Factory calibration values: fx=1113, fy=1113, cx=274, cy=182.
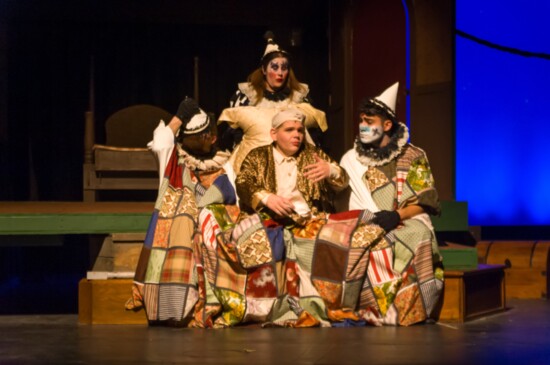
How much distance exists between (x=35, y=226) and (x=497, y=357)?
8.95ft

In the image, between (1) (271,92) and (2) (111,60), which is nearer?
(1) (271,92)

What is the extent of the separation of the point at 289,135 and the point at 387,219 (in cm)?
67

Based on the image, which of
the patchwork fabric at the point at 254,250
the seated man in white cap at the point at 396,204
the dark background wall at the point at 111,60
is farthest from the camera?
the dark background wall at the point at 111,60

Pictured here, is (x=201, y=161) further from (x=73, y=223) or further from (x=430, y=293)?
(x=430, y=293)

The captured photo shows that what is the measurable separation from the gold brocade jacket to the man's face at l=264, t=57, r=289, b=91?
423mm

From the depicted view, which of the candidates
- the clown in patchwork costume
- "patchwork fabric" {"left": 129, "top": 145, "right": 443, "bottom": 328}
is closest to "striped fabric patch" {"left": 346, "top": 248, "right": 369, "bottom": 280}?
"patchwork fabric" {"left": 129, "top": 145, "right": 443, "bottom": 328}

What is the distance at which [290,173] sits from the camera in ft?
19.2

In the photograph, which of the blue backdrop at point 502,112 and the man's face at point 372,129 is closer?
the man's face at point 372,129

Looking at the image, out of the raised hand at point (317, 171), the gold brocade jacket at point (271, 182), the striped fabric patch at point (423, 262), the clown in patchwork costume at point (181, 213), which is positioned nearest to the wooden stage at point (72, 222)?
the clown in patchwork costume at point (181, 213)

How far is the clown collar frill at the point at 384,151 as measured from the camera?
5.90m

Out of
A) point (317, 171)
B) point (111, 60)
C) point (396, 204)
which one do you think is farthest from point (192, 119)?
point (111, 60)

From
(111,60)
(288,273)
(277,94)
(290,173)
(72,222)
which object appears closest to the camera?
(288,273)

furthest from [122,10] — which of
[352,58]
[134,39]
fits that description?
[352,58]

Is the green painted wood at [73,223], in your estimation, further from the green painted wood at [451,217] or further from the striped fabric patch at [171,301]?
the green painted wood at [451,217]
